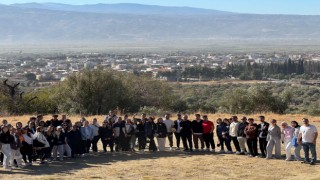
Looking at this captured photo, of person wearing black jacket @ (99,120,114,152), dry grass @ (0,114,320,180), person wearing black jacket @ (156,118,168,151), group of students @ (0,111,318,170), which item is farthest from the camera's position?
person wearing black jacket @ (156,118,168,151)

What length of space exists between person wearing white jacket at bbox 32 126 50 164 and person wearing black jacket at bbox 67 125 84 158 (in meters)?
1.13

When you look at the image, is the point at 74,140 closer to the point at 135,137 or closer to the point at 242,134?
the point at 135,137

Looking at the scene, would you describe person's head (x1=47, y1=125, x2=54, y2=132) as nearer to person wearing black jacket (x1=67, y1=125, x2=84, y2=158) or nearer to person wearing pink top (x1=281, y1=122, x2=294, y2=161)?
person wearing black jacket (x1=67, y1=125, x2=84, y2=158)

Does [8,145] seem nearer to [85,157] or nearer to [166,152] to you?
[85,157]

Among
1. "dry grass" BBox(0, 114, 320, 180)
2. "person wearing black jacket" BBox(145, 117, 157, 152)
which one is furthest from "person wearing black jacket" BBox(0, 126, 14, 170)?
"person wearing black jacket" BBox(145, 117, 157, 152)

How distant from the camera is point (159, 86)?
46.9m

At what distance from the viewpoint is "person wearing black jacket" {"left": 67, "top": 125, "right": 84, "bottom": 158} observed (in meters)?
20.5

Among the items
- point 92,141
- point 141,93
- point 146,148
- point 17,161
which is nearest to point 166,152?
point 146,148

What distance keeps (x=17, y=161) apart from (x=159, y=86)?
28.6m

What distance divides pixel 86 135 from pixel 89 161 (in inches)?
53.9

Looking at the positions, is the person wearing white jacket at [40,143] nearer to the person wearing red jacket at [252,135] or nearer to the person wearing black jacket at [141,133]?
the person wearing black jacket at [141,133]

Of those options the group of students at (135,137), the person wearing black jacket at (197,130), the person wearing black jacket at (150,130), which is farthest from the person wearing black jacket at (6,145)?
the person wearing black jacket at (197,130)

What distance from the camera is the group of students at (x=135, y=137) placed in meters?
19.2

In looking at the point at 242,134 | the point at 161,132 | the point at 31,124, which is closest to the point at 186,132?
the point at 161,132
